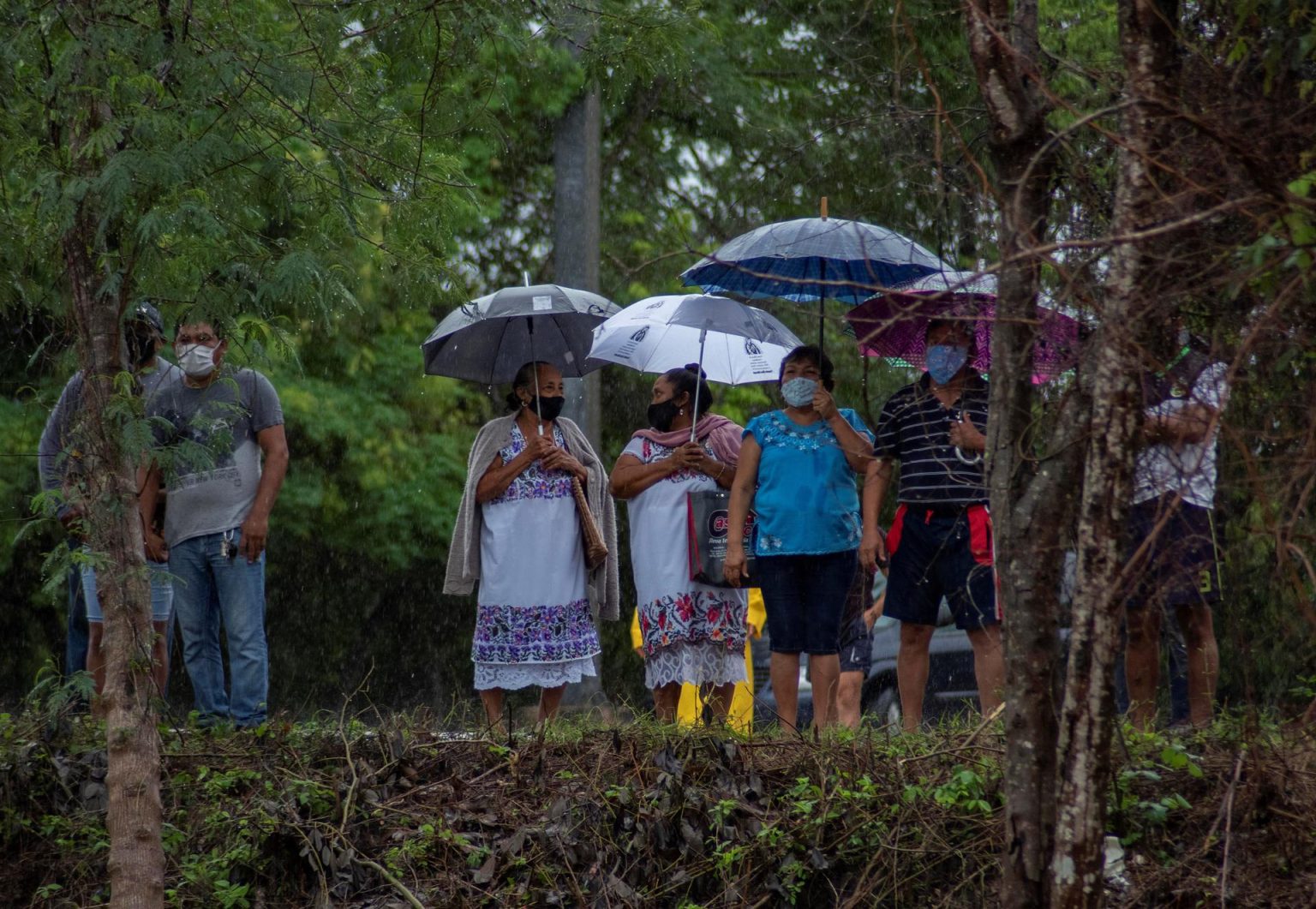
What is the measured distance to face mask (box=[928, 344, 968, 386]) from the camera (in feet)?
19.6

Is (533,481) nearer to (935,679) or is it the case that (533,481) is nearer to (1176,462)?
(1176,462)

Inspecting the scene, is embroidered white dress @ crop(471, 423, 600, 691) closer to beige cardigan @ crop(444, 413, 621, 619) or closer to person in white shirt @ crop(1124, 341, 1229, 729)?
beige cardigan @ crop(444, 413, 621, 619)

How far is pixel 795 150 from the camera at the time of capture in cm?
465

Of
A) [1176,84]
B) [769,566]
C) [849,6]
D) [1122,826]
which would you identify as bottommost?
[1122,826]

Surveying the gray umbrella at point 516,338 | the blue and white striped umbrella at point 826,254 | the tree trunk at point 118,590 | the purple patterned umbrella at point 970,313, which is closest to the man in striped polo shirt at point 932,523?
the blue and white striped umbrella at point 826,254

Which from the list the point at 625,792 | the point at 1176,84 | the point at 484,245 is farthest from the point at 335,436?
the point at 1176,84

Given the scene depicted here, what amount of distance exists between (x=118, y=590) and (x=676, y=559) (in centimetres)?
282

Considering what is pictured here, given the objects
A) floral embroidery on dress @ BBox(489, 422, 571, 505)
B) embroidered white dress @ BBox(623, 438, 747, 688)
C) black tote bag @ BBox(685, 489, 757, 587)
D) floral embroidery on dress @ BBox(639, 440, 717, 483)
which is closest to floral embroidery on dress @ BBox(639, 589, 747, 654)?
embroidered white dress @ BBox(623, 438, 747, 688)

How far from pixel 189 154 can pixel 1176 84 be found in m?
2.80

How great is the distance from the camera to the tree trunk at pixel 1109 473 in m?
3.75

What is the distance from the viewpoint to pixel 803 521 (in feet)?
21.4

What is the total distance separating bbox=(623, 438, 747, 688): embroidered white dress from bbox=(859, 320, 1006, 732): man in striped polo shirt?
2.57 ft

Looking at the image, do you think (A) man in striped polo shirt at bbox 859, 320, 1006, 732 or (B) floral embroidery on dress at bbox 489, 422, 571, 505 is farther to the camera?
(B) floral embroidery on dress at bbox 489, 422, 571, 505

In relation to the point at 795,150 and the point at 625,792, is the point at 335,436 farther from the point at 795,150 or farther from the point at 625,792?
the point at 795,150
